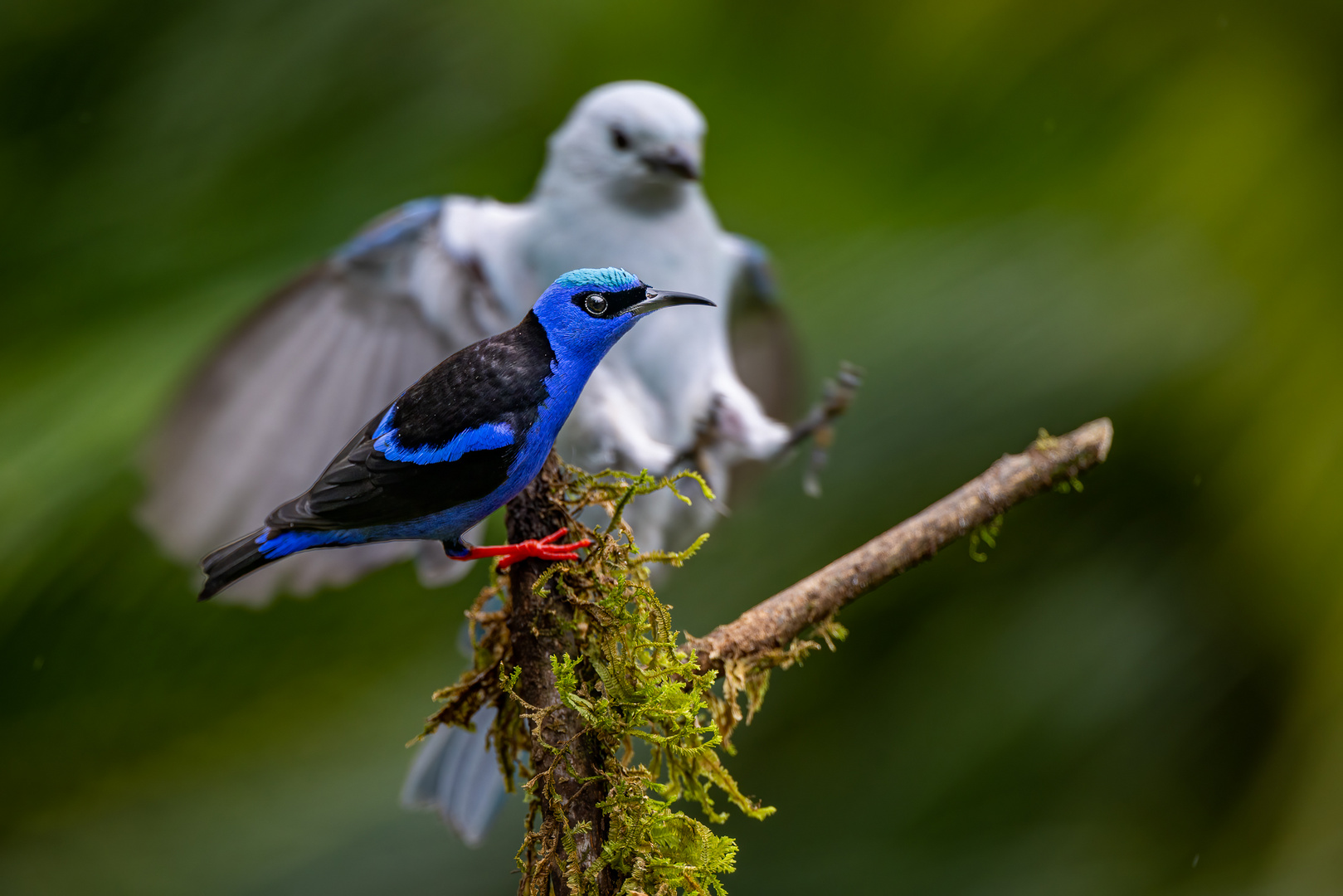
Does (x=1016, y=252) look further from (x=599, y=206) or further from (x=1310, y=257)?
(x=599, y=206)

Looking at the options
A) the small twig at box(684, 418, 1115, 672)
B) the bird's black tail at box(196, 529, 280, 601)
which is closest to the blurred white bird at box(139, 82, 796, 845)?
the small twig at box(684, 418, 1115, 672)

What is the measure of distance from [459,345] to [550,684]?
78.2 inches

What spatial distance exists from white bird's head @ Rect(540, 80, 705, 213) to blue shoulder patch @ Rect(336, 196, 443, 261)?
0.37m

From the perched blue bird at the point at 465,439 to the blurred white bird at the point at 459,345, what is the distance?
4.97 ft

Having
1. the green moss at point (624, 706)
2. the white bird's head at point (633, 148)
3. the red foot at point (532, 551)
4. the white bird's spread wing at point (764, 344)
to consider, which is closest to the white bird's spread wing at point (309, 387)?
the white bird's head at point (633, 148)

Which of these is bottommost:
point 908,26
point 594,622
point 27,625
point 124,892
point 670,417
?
point 594,622

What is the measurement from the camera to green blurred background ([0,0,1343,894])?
360 cm

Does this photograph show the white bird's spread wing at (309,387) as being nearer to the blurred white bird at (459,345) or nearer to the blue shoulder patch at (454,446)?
the blurred white bird at (459,345)

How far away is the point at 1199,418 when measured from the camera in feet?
12.6

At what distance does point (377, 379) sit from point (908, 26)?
2411 mm

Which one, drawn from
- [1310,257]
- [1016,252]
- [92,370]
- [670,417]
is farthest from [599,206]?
[1310,257]

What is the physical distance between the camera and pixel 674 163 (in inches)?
121

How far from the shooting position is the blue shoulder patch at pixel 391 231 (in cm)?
329

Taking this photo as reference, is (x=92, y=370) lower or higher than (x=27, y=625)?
higher
